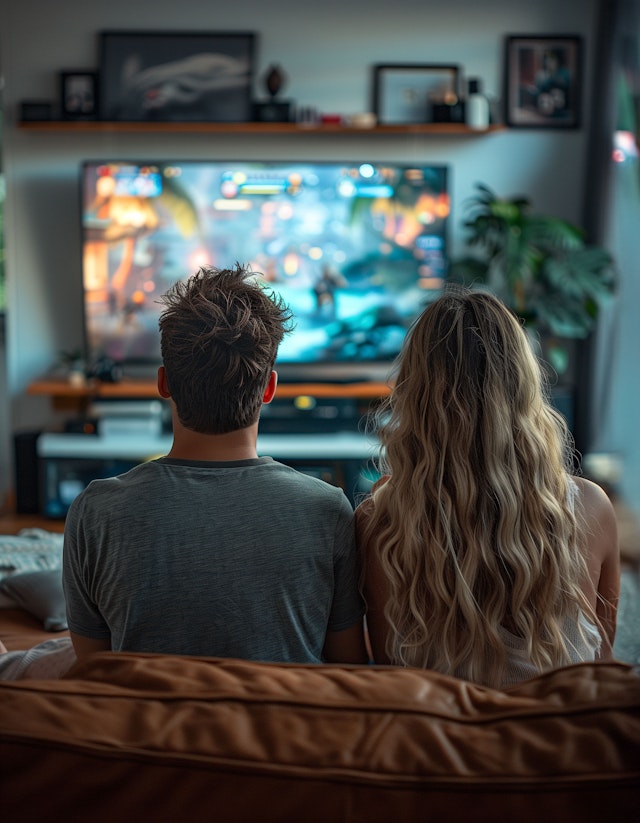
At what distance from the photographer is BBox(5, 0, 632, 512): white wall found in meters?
4.82

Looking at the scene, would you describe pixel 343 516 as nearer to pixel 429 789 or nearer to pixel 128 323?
pixel 429 789

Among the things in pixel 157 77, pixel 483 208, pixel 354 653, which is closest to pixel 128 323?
pixel 157 77

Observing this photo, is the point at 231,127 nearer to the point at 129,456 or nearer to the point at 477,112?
the point at 477,112

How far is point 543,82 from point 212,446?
165 inches

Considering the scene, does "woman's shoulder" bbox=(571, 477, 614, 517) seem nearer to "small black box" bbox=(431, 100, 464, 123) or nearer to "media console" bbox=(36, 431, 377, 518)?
"media console" bbox=(36, 431, 377, 518)

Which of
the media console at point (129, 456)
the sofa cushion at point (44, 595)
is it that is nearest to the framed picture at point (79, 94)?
the media console at point (129, 456)

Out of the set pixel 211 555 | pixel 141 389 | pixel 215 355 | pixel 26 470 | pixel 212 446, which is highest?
pixel 215 355

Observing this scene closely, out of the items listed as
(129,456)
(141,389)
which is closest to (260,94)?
(141,389)

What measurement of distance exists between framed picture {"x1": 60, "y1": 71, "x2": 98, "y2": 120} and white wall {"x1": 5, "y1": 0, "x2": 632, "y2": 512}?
11cm

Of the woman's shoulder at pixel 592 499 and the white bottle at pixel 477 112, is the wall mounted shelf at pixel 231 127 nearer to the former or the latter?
the white bottle at pixel 477 112

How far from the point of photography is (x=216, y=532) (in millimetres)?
1231

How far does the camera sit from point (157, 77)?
475 centimetres

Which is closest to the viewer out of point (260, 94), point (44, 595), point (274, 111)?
point (44, 595)

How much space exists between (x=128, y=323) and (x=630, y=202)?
8.48ft
